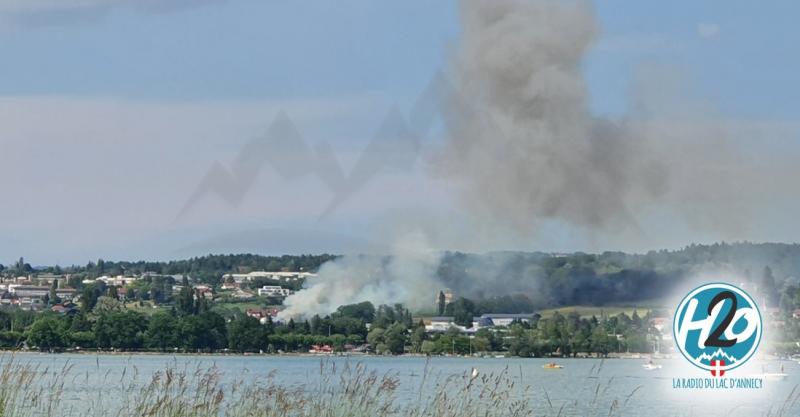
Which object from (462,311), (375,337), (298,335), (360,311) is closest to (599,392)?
(375,337)

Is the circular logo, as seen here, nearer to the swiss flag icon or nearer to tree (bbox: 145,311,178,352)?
→ the swiss flag icon

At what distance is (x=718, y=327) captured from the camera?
16969 millimetres

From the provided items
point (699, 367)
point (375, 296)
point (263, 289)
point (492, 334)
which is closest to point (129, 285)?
point (263, 289)

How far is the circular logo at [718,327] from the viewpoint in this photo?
16438 mm

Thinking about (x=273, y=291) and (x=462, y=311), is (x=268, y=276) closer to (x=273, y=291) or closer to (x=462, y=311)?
(x=273, y=291)

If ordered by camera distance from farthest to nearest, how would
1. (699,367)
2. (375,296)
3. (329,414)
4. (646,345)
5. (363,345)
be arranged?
(375,296) → (363,345) → (646,345) → (699,367) → (329,414)

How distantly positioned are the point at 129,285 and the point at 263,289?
1600 centimetres

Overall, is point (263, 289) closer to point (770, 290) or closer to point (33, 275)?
point (33, 275)

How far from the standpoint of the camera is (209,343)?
294 feet

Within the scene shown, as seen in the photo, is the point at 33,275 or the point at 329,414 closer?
the point at 329,414

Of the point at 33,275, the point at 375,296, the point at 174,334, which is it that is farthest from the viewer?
the point at 33,275

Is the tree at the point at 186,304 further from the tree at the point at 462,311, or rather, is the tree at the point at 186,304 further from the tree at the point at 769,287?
the tree at the point at 769,287

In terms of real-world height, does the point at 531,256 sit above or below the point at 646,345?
above

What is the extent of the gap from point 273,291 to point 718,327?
455 feet
